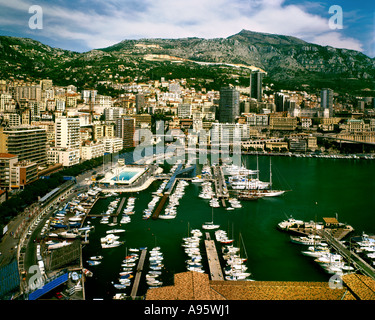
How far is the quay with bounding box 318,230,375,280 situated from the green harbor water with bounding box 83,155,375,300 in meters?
0.49

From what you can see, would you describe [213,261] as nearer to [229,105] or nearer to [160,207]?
[160,207]

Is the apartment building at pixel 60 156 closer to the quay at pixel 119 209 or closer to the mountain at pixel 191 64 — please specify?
the quay at pixel 119 209

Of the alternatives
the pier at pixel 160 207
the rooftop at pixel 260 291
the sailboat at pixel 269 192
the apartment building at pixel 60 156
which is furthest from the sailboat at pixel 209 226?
the apartment building at pixel 60 156

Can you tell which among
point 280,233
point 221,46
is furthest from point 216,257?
point 221,46

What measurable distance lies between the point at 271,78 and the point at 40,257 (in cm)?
2936

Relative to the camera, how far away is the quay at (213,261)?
4400mm

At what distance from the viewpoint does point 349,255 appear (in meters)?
4.87

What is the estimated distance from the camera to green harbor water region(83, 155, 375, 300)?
466cm

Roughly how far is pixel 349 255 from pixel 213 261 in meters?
1.98

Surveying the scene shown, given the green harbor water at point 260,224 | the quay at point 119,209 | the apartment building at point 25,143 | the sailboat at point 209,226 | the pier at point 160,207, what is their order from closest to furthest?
the green harbor water at point 260,224, the sailboat at point 209,226, the quay at point 119,209, the pier at point 160,207, the apartment building at point 25,143

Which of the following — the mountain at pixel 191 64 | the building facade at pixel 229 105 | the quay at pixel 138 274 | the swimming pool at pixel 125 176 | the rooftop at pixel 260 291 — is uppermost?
the mountain at pixel 191 64

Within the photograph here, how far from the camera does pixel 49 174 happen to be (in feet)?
32.6

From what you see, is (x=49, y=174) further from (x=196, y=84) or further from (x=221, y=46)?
(x=221, y=46)

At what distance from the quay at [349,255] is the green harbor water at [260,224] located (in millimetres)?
493
